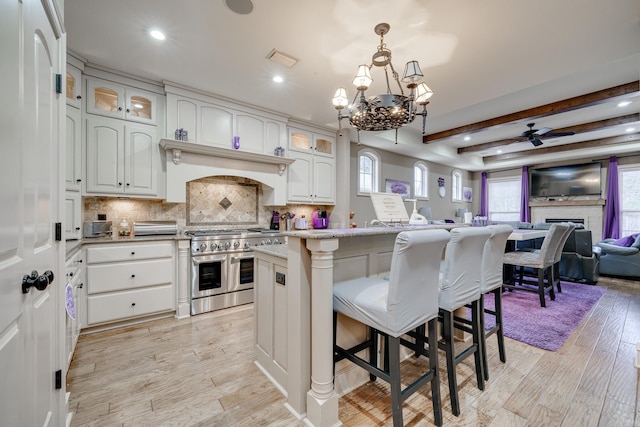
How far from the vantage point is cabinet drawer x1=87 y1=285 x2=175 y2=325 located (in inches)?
105

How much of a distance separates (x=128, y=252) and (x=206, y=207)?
47.3 inches

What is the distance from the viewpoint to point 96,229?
3.00 meters

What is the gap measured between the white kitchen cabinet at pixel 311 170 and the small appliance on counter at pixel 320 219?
0.27 meters

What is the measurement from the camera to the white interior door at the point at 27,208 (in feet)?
2.71

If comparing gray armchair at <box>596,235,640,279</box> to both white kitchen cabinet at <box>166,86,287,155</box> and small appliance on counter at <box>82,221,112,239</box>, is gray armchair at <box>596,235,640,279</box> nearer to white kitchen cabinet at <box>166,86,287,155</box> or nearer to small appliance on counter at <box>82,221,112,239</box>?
white kitchen cabinet at <box>166,86,287,155</box>

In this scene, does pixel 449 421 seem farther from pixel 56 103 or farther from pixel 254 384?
pixel 56 103

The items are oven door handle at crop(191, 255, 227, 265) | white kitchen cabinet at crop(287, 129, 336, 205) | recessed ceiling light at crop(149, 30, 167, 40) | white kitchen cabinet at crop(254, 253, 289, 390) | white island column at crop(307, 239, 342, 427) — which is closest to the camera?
white island column at crop(307, 239, 342, 427)

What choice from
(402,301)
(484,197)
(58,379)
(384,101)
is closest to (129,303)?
(58,379)

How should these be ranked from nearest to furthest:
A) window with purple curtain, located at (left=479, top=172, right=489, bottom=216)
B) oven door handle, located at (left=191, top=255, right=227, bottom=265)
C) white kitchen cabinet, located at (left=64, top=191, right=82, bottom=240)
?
white kitchen cabinet, located at (left=64, top=191, right=82, bottom=240) < oven door handle, located at (left=191, top=255, right=227, bottom=265) < window with purple curtain, located at (left=479, top=172, right=489, bottom=216)

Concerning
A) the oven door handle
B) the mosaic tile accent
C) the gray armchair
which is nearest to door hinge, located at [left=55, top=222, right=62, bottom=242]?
the oven door handle

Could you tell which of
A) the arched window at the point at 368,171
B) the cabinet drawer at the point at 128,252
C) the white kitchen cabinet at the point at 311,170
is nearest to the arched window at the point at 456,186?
the arched window at the point at 368,171

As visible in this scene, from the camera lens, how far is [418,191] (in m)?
7.05

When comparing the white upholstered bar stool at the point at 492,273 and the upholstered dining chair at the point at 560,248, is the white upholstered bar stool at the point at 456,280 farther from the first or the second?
the upholstered dining chair at the point at 560,248

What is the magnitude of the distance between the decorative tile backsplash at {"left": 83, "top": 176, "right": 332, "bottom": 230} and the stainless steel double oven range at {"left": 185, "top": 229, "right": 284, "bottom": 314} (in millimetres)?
302
